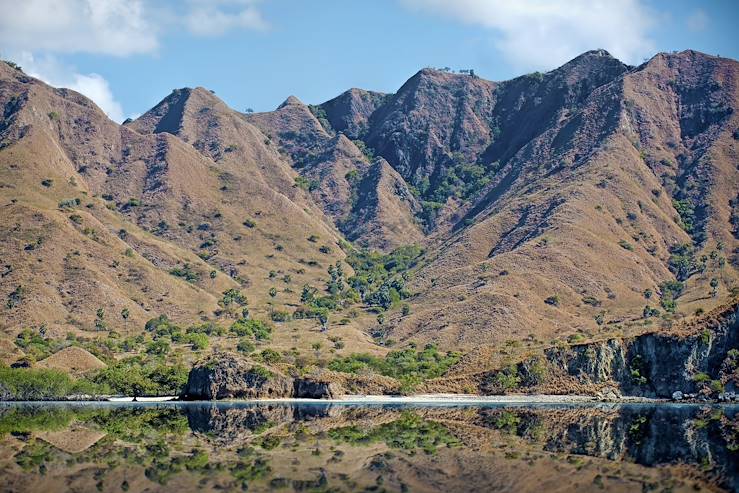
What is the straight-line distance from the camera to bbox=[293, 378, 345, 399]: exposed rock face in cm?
12319

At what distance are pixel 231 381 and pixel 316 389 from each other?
34.5 ft

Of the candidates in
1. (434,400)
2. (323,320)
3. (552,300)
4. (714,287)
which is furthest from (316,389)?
(714,287)

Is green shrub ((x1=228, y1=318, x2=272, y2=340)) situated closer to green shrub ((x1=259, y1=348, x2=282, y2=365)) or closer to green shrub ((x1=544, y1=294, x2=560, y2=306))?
green shrub ((x1=259, y1=348, x2=282, y2=365))

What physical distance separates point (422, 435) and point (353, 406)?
38.8m

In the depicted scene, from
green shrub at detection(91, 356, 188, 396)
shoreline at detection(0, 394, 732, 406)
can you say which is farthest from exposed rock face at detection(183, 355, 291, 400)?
green shrub at detection(91, 356, 188, 396)

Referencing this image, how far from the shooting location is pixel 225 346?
171375 mm

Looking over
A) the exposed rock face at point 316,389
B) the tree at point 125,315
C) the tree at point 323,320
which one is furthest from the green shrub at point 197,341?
the exposed rock face at point 316,389

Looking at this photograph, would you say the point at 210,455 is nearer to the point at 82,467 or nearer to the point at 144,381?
the point at 82,467

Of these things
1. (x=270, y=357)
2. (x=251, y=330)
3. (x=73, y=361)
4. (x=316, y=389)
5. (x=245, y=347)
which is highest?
(x=251, y=330)

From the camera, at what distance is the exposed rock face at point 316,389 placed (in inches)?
4850

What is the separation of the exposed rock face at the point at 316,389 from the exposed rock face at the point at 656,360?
2617cm

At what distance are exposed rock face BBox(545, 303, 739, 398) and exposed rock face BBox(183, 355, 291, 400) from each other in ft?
111

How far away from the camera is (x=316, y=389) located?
124 meters

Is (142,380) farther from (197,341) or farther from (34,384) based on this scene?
(197,341)
